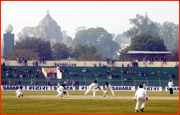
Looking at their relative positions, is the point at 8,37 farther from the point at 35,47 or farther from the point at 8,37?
the point at 35,47

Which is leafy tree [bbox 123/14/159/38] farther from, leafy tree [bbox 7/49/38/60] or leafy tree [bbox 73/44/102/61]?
leafy tree [bbox 7/49/38/60]

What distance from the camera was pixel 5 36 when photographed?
409ft

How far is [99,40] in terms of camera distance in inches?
7766

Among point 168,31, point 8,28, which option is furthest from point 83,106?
point 168,31

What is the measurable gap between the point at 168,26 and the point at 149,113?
182131mm

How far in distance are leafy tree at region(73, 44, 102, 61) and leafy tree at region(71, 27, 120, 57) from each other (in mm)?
58283

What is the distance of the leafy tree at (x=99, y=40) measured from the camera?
19238 centimetres

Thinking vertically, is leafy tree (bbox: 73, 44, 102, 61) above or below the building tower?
below

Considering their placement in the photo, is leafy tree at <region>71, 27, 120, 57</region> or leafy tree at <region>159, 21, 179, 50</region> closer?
leafy tree at <region>71, 27, 120, 57</region>

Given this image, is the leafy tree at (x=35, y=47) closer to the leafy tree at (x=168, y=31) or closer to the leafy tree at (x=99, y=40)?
the leafy tree at (x=99, y=40)

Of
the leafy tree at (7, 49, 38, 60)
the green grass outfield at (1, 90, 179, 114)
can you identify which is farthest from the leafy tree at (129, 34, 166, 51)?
the green grass outfield at (1, 90, 179, 114)

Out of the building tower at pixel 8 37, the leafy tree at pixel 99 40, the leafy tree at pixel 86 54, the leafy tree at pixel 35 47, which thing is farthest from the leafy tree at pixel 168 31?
the building tower at pixel 8 37

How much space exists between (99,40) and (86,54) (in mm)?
73982

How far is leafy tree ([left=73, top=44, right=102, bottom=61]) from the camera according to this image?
392 feet
